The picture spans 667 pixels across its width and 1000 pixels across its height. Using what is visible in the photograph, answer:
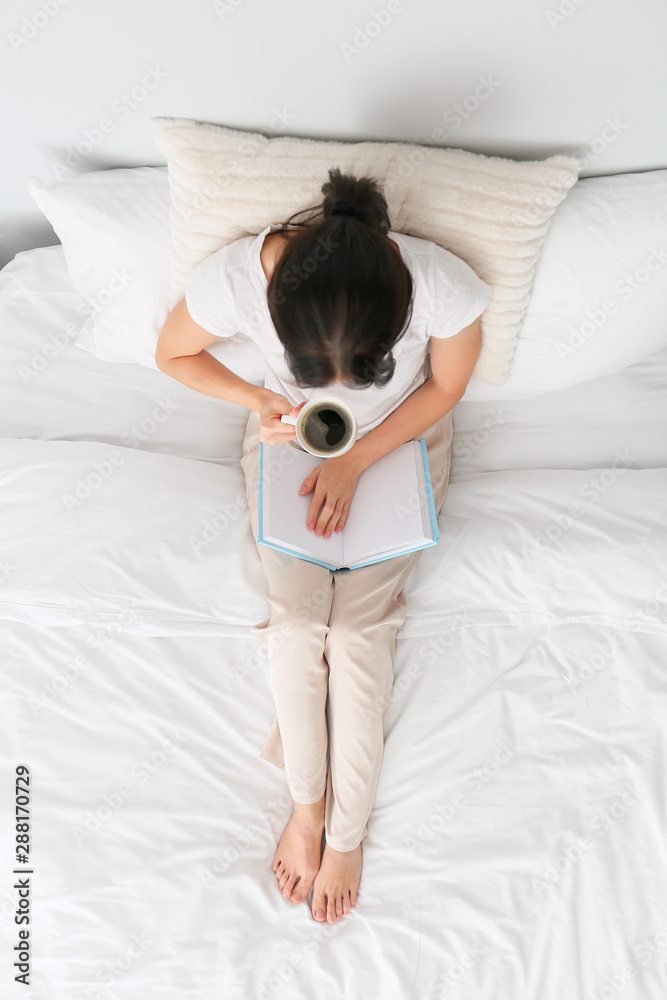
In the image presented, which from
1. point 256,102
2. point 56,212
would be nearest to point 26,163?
point 56,212

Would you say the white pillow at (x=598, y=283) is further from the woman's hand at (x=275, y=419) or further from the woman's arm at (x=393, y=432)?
the woman's hand at (x=275, y=419)

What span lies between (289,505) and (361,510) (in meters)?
0.12

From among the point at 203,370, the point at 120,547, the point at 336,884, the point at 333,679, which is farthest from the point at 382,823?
the point at 203,370

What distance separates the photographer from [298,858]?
41.8 inches

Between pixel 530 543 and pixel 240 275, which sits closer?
pixel 240 275

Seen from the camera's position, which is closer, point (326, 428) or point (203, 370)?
point (326, 428)

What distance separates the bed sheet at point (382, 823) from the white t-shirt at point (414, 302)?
51 centimetres

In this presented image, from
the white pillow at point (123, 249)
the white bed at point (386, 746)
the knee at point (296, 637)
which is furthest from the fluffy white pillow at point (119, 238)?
the knee at point (296, 637)

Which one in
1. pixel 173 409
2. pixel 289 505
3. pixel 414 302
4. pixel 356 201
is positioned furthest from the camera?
pixel 173 409

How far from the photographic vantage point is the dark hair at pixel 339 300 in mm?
786

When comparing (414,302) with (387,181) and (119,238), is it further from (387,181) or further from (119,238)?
(119,238)

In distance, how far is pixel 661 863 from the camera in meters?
0.99

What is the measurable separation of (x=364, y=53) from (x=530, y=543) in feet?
2.57

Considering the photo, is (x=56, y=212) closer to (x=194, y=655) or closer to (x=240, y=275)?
(x=240, y=275)
